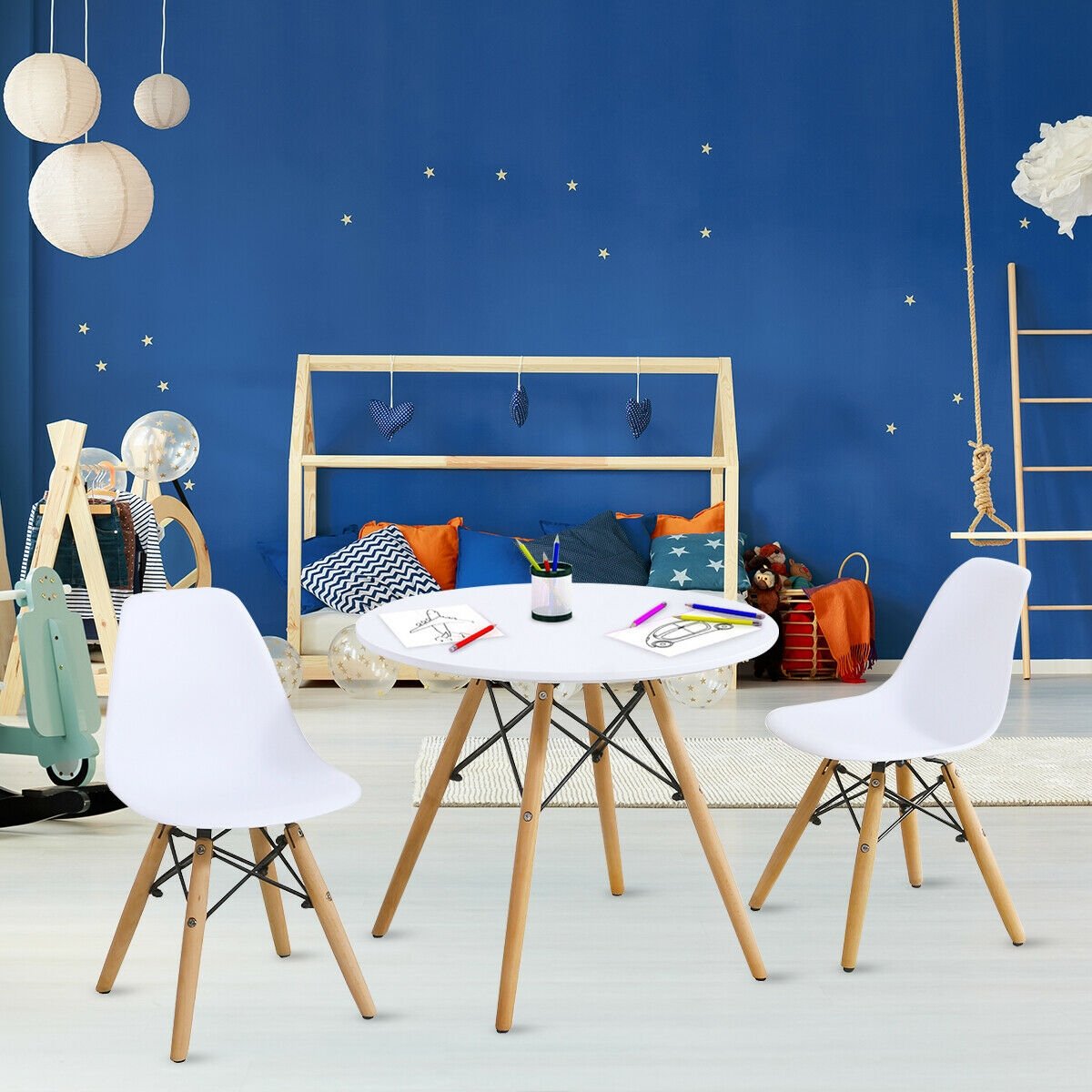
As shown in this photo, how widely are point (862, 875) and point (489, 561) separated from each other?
258 centimetres

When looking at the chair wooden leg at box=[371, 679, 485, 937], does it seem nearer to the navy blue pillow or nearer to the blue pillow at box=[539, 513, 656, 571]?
the navy blue pillow

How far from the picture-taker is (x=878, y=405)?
4836 mm

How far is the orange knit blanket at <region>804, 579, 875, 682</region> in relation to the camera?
4.46 meters

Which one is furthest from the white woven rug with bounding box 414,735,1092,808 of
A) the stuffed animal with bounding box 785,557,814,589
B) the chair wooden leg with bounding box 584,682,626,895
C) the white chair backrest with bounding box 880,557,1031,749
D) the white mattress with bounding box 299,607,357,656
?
the stuffed animal with bounding box 785,557,814,589

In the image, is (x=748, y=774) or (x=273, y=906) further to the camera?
(x=748, y=774)

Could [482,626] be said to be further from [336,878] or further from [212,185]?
[212,185]

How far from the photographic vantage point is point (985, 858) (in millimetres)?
2184

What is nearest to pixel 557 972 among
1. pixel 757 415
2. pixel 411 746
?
pixel 411 746

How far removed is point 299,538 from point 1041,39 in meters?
3.55

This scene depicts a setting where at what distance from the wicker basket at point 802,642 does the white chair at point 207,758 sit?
108 inches

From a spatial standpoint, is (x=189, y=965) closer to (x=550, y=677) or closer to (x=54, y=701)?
(x=550, y=677)

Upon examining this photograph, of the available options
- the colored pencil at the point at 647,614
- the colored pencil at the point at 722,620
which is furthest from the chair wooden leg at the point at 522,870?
the colored pencil at the point at 722,620

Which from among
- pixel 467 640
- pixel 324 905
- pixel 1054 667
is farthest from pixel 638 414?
pixel 324 905

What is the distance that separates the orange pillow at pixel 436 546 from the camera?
4.62 meters
